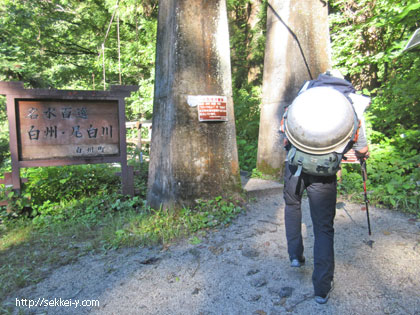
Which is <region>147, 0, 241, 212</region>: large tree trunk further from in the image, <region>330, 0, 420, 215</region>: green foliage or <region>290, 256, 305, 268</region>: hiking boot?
<region>330, 0, 420, 215</region>: green foliage

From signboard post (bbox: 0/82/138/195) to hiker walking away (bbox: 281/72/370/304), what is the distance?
11.8 feet

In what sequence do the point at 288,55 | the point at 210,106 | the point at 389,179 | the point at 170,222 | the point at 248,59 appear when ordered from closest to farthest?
1. the point at 170,222
2. the point at 210,106
3. the point at 389,179
4. the point at 288,55
5. the point at 248,59

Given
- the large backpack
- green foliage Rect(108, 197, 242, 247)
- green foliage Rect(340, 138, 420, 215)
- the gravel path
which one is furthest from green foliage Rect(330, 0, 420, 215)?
the large backpack

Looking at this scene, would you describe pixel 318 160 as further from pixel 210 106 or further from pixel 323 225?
pixel 210 106

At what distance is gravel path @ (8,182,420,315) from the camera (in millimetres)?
2334

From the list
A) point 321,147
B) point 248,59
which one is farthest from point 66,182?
point 248,59

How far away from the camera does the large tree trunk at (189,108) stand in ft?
13.4

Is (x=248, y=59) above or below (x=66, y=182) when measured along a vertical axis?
above

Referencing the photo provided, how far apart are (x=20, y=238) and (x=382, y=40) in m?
10.4

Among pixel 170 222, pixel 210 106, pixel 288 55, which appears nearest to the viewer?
pixel 170 222

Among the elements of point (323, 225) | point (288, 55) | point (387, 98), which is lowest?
point (323, 225)

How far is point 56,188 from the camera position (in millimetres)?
5520

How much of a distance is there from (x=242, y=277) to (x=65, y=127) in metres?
3.91

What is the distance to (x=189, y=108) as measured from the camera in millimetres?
4141
